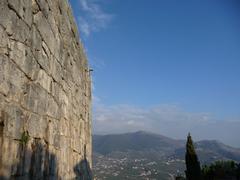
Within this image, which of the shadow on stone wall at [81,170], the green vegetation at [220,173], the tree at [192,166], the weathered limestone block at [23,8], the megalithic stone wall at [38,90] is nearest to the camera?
the megalithic stone wall at [38,90]

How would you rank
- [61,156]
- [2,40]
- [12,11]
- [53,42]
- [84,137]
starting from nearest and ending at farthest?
1. [2,40]
2. [12,11]
3. [53,42]
4. [61,156]
5. [84,137]

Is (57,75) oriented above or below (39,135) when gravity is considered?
above

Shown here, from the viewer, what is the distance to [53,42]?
12.6ft

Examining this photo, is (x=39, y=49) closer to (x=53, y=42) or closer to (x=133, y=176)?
(x=53, y=42)

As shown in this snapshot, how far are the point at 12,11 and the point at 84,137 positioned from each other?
4346 millimetres

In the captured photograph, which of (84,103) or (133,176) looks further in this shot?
(133,176)

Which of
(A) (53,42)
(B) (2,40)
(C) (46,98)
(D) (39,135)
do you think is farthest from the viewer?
(A) (53,42)

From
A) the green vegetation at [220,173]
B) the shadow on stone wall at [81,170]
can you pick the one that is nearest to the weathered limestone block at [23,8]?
the shadow on stone wall at [81,170]

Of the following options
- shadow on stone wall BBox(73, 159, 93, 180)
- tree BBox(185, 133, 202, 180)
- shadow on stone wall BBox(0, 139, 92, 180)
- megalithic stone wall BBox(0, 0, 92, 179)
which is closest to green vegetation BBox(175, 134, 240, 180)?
tree BBox(185, 133, 202, 180)

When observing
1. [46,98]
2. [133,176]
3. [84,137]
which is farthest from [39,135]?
[133,176]

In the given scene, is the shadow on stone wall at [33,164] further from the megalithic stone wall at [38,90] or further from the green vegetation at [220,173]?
the green vegetation at [220,173]

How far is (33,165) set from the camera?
294 cm

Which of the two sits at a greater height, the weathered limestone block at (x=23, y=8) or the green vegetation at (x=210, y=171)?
the weathered limestone block at (x=23, y=8)

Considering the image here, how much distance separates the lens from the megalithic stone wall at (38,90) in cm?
240
